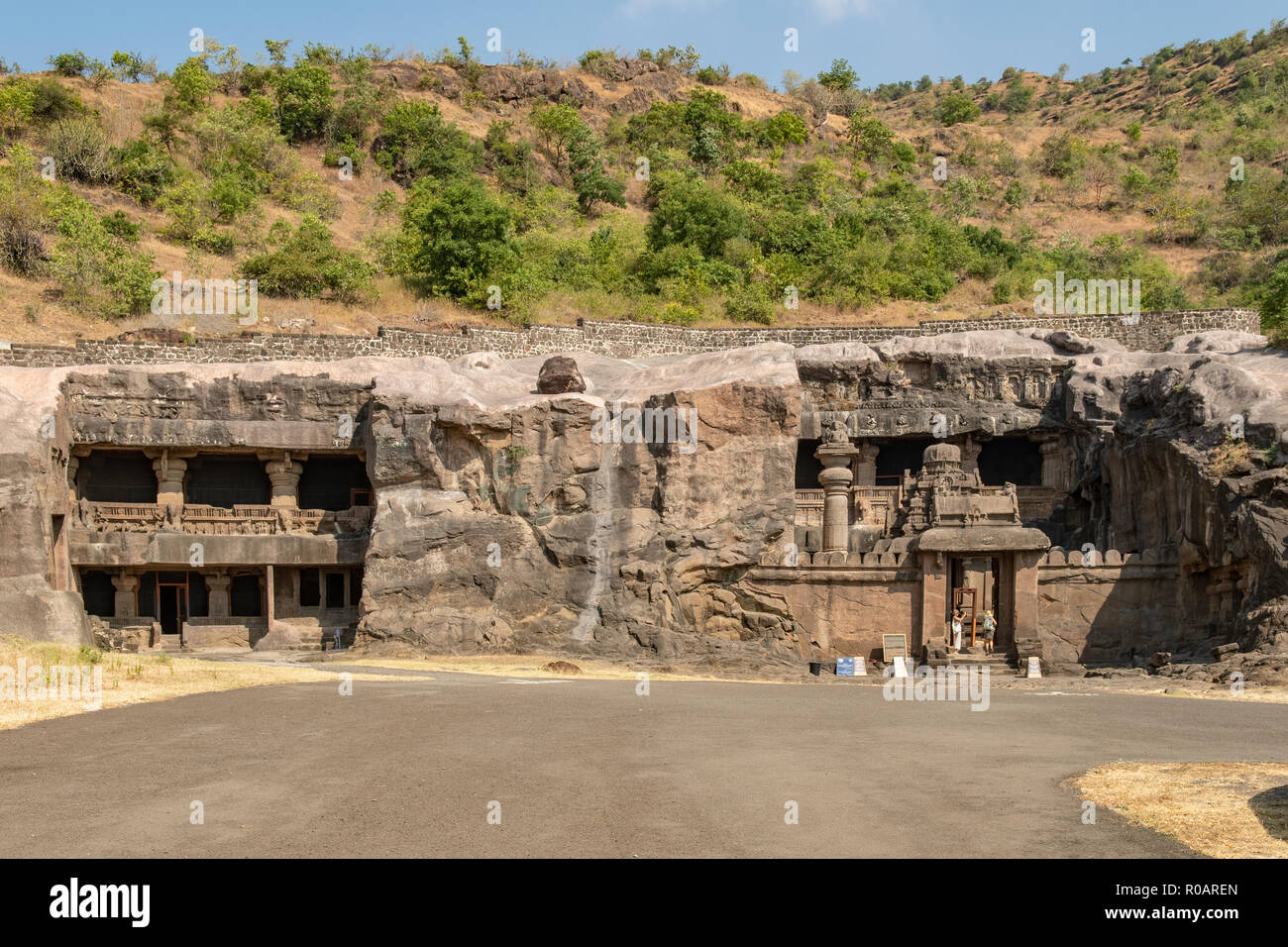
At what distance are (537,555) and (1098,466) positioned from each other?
14779 millimetres

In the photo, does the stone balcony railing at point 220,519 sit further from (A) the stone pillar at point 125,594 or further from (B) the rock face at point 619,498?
(A) the stone pillar at point 125,594

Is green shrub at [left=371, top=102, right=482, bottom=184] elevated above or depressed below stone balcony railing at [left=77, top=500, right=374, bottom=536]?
above

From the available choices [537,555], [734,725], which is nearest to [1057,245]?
[537,555]

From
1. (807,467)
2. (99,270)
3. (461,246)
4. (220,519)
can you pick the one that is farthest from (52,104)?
(807,467)

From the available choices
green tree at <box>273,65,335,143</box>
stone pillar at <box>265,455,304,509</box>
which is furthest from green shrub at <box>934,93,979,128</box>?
stone pillar at <box>265,455,304,509</box>

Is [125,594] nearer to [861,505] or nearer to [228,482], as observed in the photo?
[228,482]

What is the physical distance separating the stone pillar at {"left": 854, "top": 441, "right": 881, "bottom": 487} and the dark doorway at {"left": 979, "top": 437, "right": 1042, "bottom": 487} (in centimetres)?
340

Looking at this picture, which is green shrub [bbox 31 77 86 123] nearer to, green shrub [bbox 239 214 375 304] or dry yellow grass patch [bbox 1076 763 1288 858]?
green shrub [bbox 239 214 375 304]

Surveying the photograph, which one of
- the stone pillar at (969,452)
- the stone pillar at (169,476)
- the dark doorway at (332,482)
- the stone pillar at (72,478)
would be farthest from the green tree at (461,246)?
the stone pillar at (969,452)

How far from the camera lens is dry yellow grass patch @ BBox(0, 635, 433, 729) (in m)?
14.3

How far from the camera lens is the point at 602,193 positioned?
5766 centimetres

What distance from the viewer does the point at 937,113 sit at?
81.7 m

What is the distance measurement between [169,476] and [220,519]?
1.99 m

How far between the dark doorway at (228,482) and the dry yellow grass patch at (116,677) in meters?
12.5
